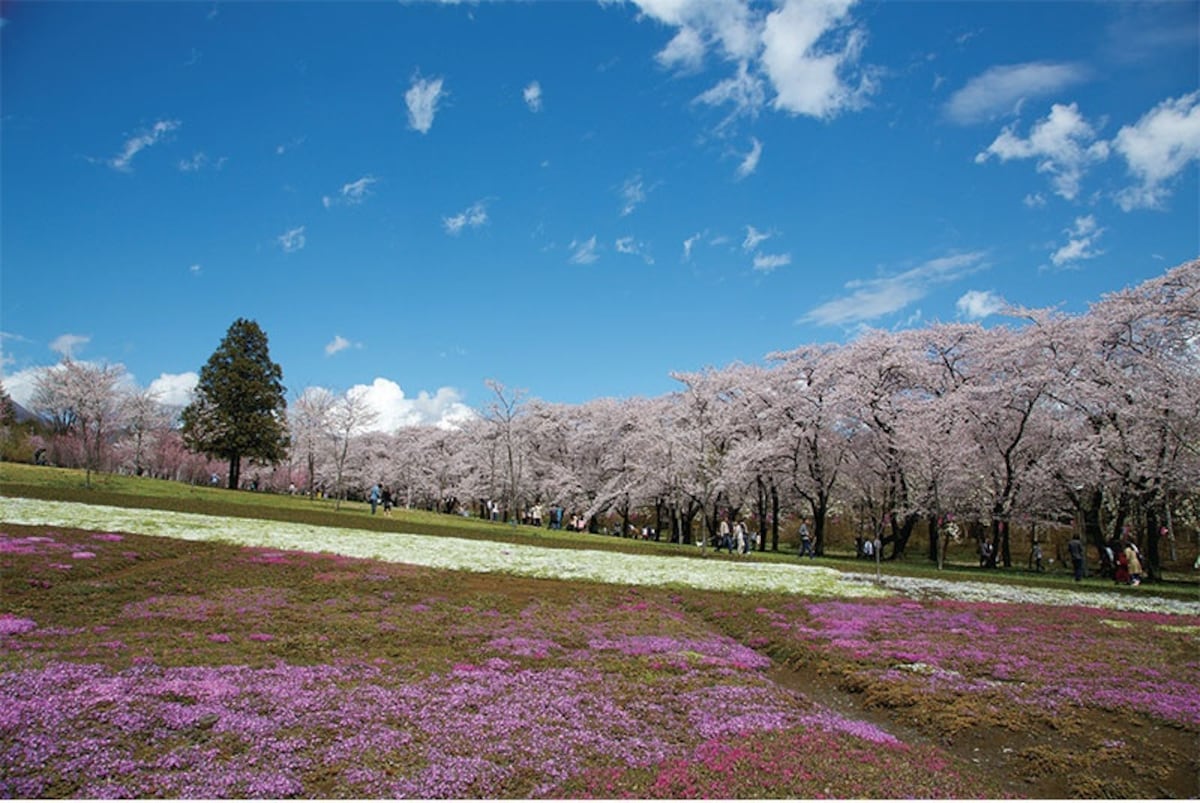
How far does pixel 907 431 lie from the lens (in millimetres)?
49625

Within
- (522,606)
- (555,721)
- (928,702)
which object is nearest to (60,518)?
(522,606)

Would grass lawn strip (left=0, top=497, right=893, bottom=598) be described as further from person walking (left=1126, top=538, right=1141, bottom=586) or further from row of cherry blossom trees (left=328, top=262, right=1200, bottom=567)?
person walking (left=1126, top=538, right=1141, bottom=586)

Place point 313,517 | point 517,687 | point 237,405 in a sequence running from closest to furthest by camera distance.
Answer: point 517,687 < point 313,517 < point 237,405

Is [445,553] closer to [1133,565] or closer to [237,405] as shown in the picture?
[1133,565]

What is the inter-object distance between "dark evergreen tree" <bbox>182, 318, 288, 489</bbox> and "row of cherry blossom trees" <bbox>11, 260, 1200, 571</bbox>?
254 inches

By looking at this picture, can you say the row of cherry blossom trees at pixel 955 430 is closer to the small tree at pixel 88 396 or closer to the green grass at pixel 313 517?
the green grass at pixel 313 517

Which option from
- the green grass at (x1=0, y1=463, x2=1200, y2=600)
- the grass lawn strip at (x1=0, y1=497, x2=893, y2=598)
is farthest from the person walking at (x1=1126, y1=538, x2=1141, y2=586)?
the grass lawn strip at (x1=0, y1=497, x2=893, y2=598)

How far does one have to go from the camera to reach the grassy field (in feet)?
29.5

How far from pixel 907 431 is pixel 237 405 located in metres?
68.2

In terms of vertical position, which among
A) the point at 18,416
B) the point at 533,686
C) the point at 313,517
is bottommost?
the point at 533,686

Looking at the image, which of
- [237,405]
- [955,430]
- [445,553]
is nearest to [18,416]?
[237,405]

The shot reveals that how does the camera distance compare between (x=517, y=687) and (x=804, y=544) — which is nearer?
(x=517, y=687)

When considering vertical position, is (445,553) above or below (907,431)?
below

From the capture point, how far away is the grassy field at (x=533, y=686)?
9000mm
